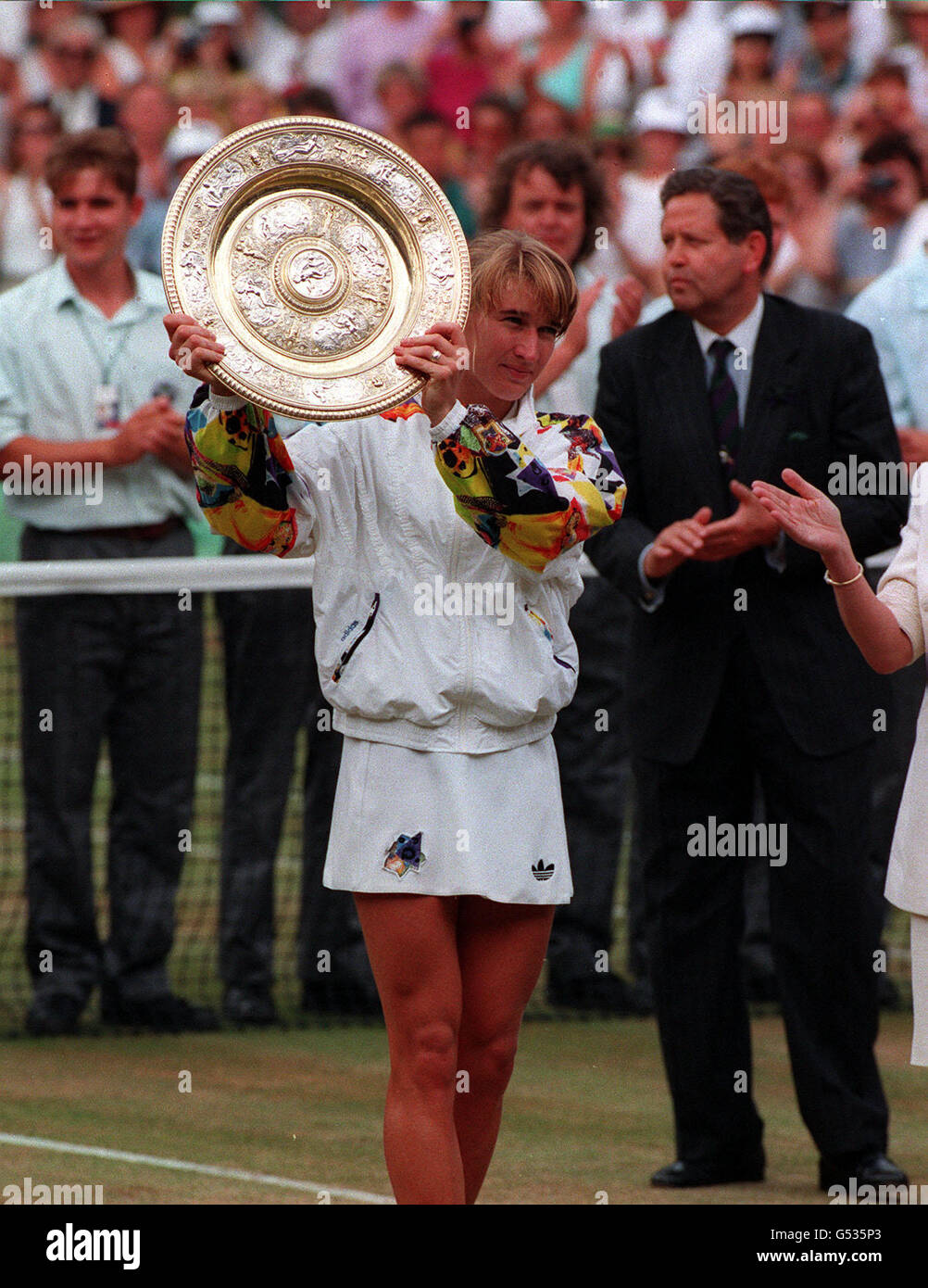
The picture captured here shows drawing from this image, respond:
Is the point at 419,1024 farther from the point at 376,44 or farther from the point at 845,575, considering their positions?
the point at 376,44

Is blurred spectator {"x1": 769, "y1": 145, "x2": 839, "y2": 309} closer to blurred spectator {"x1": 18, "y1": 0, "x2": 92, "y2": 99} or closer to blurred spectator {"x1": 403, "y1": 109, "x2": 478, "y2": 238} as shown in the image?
blurred spectator {"x1": 403, "y1": 109, "x2": 478, "y2": 238}

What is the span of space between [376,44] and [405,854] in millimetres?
12878

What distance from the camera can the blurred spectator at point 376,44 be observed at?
1595 cm

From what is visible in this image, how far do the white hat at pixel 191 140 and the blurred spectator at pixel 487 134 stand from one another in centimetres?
165

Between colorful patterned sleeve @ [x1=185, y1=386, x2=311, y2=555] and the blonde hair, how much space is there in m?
0.51

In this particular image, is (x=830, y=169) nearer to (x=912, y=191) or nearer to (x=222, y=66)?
(x=912, y=191)

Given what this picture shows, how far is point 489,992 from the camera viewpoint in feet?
14.2

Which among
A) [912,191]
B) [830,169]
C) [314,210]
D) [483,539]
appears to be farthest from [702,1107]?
[830,169]

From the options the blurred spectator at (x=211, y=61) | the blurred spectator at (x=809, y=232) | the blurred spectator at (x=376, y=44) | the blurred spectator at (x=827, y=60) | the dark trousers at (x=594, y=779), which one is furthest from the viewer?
the blurred spectator at (x=376, y=44)

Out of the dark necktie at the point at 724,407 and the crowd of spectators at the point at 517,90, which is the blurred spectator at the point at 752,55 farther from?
the dark necktie at the point at 724,407

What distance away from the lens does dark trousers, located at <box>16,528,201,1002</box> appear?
726 centimetres

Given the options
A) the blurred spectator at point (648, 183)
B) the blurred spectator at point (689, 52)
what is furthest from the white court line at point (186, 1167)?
the blurred spectator at point (689, 52)

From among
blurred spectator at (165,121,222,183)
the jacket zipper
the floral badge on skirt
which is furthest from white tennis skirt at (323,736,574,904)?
blurred spectator at (165,121,222,183)

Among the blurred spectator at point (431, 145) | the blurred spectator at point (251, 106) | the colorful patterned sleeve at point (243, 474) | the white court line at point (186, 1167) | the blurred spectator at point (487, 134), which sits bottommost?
the white court line at point (186, 1167)
